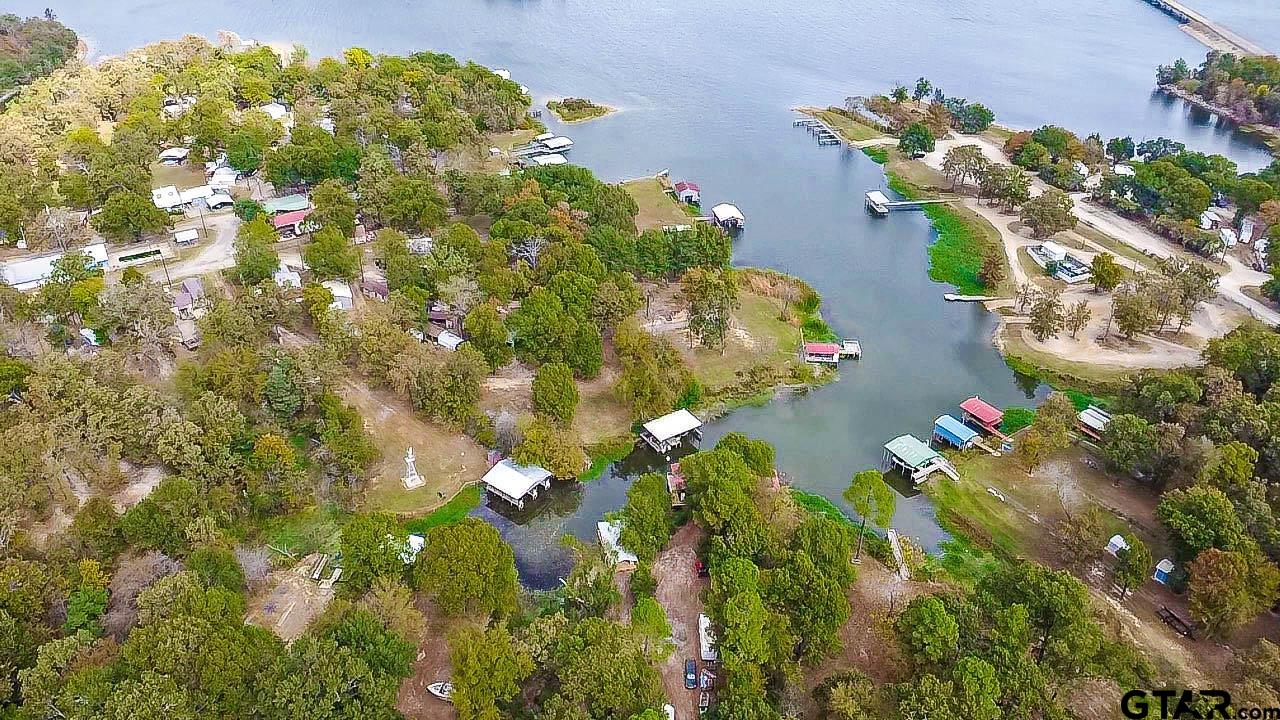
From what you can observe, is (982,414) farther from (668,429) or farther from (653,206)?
(653,206)

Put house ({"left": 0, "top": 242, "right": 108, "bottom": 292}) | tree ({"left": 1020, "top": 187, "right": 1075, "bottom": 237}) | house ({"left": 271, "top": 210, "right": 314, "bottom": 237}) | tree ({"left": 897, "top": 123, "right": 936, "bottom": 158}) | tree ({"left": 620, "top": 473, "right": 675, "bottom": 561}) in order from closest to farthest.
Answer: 1. tree ({"left": 620, "top": 473, "right": 675, "bottom": 561})
2. house ({"left": 0, "top": 242, "right": 108, "bottom": 292})
3. tree ({"left": 1020, "top": 187, "right": 1075, "bottom": 237})
4. house ({"left": 271, "top": 210, "right": 314, "bottom": 237})
5. tree ({"left": 897, "top": 123, "right": 936, "bottom": 158})

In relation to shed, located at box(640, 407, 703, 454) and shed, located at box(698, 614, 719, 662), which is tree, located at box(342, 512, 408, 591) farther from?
shed, located at box(640, 407, 703, 454)

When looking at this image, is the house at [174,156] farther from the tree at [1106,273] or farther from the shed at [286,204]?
the tree at [1106,273]

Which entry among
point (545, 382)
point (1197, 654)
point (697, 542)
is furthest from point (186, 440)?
point (1197, 654)

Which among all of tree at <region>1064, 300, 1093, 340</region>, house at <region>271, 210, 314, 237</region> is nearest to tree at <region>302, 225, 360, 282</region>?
house at <region>271, 210, 314, 237</region>

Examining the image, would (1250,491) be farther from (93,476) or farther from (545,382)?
(93,476)

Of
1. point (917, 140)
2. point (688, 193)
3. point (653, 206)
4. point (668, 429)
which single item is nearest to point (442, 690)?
point (668, 429)

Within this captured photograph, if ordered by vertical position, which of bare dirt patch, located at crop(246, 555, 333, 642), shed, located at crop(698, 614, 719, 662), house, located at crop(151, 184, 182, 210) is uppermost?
house, located at crop(151, 184, 182, 210)
